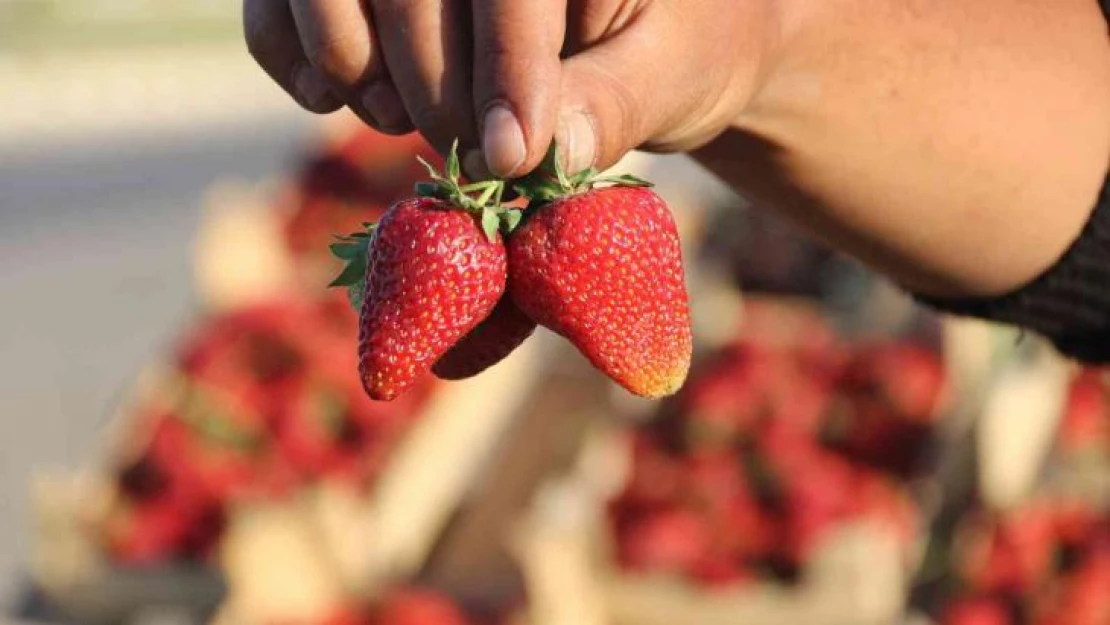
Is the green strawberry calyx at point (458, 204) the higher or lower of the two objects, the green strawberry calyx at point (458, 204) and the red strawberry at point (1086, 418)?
the higher

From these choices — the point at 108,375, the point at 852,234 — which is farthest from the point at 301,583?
the point at 108,375

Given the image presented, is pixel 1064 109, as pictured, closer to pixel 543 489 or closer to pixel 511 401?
pixel 543 489

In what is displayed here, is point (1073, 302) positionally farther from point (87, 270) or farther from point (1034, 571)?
point (87, 270)

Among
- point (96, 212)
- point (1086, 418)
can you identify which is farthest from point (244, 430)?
point (96, 212)

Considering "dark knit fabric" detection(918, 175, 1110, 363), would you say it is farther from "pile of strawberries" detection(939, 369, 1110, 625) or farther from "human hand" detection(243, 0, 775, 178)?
"pile of strawberries" detection(939, 369, 1110, 625)

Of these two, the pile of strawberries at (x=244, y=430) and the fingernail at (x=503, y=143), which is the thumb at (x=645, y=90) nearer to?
the fingernail at (x=503, y=143)

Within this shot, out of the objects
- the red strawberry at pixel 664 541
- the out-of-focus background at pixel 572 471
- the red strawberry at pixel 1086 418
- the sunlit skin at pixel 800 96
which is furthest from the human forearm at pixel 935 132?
the red strawberry at pixel 1086 418

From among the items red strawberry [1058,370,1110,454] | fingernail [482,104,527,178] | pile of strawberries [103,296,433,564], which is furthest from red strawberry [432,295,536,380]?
red strawberry [1058,370,1110,454]
